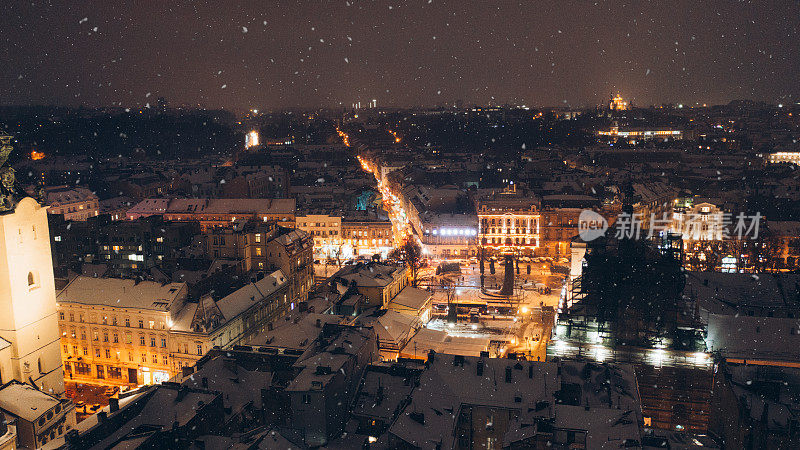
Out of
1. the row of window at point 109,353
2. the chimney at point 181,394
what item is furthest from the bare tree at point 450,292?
the chimney at point 181,394

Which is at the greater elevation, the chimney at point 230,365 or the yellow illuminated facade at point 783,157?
the yellow illuminated facade at point 783,157

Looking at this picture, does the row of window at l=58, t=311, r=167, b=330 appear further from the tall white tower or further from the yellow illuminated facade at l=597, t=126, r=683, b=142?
the yellow illuminated facade at l=597, t=126, r=683, b=142

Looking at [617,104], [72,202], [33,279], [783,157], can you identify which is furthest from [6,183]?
[617,104]

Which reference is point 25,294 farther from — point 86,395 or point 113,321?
point 86,395

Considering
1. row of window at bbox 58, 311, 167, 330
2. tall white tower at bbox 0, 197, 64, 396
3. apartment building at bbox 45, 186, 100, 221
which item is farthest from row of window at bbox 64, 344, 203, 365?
apartment building at bbox 45, 186, 100, 221

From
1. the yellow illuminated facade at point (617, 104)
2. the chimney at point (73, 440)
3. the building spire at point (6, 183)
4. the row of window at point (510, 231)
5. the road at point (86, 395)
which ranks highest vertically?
the yellow illuminated facade at point (617, 104)

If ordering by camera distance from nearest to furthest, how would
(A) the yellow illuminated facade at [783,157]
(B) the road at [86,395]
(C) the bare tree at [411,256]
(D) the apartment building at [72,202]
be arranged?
(B) the road at [86,395]
(C) the bare tree at [411,256]
(D) the apartment building at [72,202]
(A) the yellow illuminated facade at [783,157]

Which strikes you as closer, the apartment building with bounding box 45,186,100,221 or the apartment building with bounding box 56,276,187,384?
the apartment building with bounding box 56,276,187,384

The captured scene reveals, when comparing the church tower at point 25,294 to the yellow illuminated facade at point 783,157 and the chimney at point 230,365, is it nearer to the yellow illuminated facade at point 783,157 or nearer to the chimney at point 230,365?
the chimney at point 230,365

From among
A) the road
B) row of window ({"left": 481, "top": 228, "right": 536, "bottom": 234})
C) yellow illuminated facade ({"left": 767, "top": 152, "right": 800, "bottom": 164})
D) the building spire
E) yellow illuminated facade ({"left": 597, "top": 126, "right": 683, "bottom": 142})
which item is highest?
yellow illuminated facade ({"left": 597, "top": 126, "right": 683, "bottom": 142})
